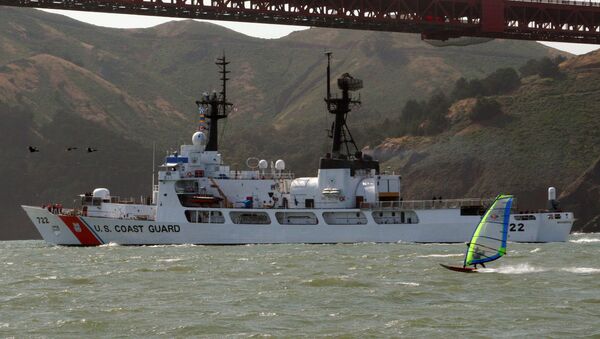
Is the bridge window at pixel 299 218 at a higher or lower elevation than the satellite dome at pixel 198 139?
lower

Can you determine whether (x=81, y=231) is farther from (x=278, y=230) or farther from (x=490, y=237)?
(x=490, y=237)

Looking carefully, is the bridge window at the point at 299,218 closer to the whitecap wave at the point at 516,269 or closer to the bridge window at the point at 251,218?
the bridge window at the point at 251,218

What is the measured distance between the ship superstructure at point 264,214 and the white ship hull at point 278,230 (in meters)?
0.06

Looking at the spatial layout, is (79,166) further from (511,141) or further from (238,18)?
(238,18)

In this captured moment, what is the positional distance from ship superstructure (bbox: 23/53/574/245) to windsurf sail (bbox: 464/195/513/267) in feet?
77.2

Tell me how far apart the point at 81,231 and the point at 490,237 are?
30909 mm

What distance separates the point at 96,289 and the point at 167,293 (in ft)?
9.57

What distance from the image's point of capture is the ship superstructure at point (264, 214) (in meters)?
63.8

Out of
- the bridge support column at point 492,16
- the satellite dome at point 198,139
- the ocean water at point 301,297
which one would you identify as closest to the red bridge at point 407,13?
the bridge support column at point 492,16

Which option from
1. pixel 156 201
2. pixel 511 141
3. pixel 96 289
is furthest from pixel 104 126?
pixel 96 289

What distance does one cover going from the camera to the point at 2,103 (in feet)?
528

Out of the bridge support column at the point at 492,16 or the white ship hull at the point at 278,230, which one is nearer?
the white ship hull at the point at 278,230

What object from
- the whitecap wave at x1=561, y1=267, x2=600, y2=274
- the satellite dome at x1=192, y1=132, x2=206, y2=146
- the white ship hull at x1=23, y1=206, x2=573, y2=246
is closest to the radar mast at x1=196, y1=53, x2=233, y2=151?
the satellite dome at x1=192, y1=132, x2=206, y2=146

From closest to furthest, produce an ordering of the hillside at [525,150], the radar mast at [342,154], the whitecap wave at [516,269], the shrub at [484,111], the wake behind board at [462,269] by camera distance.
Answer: the wake behind board at [462,269] → the whitecap wave at [516,269] → the radar mast at [342,154] → the hillside at [525,150] → the shrub at [484,111]
